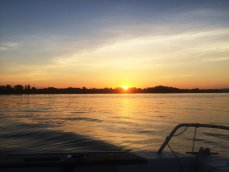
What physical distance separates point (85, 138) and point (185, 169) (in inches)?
551

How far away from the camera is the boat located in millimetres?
5570

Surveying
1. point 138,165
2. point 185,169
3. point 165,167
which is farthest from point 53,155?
point 185,169

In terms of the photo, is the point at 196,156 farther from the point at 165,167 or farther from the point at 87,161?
the point at 87,161

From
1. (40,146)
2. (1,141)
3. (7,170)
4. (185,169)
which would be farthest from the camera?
(1,141)

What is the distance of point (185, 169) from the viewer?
637 cm

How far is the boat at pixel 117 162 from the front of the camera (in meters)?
5.57

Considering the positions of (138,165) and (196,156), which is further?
(196,156)

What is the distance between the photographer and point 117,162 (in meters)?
5.88

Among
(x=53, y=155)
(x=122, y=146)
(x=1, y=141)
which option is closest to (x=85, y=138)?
(x=122, y=146)

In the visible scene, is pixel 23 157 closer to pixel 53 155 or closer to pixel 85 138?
pixel 53 155

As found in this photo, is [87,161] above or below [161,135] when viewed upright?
above

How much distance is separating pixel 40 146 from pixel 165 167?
39.3 ft

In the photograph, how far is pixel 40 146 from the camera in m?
16.9

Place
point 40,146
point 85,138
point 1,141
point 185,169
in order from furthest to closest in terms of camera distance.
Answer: point 85,138
point 1,141
point 40,146
point 185,169
